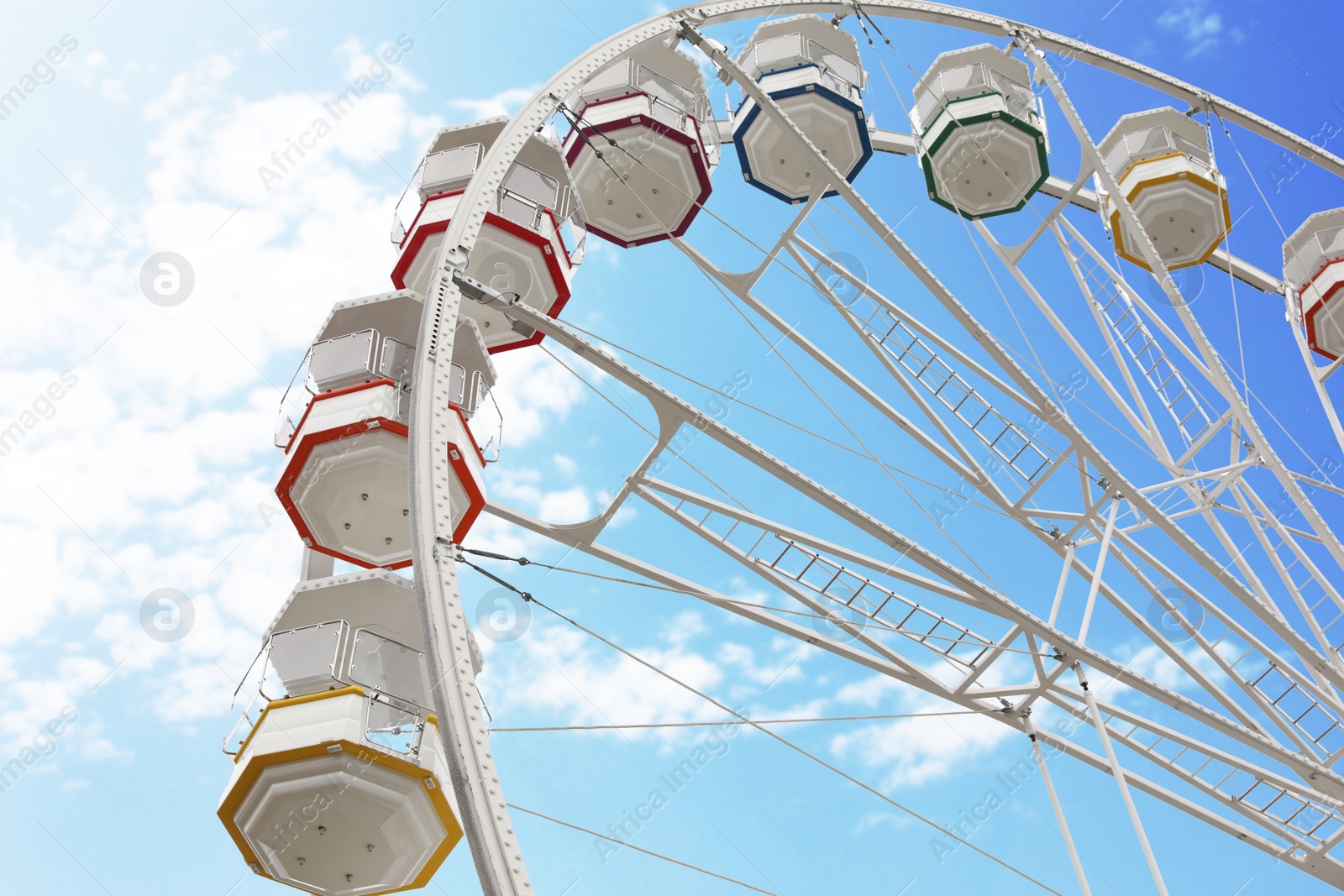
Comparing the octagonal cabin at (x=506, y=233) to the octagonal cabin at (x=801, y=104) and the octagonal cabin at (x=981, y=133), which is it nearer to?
the octagonal cabin at (x=801, y=104)

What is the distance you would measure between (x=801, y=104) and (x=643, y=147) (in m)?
2.24

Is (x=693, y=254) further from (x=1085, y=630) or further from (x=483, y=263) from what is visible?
(x=1085, y=630)

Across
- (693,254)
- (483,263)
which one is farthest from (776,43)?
(483,263)

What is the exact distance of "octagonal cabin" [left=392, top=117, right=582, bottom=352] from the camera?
14.8 meters

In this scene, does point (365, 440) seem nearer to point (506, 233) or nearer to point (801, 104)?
point (506, 233)

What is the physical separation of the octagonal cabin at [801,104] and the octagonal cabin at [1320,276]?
7.54 m

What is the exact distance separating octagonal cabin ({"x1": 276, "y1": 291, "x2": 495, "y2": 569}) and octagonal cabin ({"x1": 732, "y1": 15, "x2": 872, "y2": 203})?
6.32 metres

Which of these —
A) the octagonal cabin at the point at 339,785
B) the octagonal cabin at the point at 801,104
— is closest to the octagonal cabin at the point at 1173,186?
the octagonal cabin at the point at 801,104

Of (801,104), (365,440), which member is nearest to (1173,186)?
(801,104)

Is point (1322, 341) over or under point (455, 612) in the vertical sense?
over

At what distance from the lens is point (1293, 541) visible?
15.6 metres

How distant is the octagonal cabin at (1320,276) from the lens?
63.4ft

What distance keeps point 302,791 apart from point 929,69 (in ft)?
43.0

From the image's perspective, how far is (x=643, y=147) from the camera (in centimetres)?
1666
